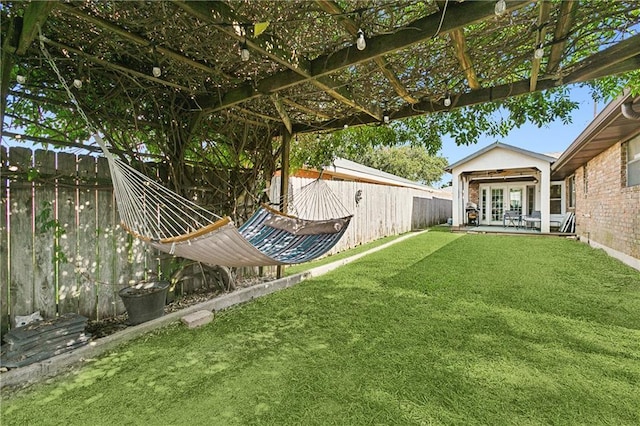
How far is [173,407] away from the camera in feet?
5.16

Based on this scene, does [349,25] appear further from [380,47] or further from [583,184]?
[583,184]

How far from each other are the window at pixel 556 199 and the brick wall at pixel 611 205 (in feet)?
15.3

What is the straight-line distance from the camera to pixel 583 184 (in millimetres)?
8109

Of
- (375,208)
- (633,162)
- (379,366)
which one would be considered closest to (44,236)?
(379,366)

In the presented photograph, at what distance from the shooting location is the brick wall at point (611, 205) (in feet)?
15.2

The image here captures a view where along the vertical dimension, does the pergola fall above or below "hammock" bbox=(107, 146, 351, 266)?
above

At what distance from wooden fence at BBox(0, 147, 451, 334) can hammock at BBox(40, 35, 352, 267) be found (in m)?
0.40

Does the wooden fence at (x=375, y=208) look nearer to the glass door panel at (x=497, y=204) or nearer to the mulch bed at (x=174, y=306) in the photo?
the mulch bed at (x=174, y=306)

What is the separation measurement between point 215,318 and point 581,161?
9.49 m

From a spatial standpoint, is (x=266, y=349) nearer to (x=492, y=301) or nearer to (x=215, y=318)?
(x=215, y=318)

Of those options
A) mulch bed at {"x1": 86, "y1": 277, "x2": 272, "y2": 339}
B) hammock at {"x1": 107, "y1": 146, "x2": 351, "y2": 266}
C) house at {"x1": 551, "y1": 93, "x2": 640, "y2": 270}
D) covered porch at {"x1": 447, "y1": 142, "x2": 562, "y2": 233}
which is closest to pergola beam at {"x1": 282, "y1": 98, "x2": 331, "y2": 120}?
hammock at {"x1": 107, "y1": 146, "x2": 351, "y2": 266}

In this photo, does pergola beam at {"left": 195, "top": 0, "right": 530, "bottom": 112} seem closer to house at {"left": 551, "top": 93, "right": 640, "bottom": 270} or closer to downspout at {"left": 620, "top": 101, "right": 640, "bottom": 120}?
house at {"left": 551, "top": 93, "right": 640, "bottom": 270}

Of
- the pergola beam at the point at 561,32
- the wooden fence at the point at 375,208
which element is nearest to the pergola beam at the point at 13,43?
the pergola beam at the point at 561,32

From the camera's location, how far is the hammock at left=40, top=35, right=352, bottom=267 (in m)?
2.03
